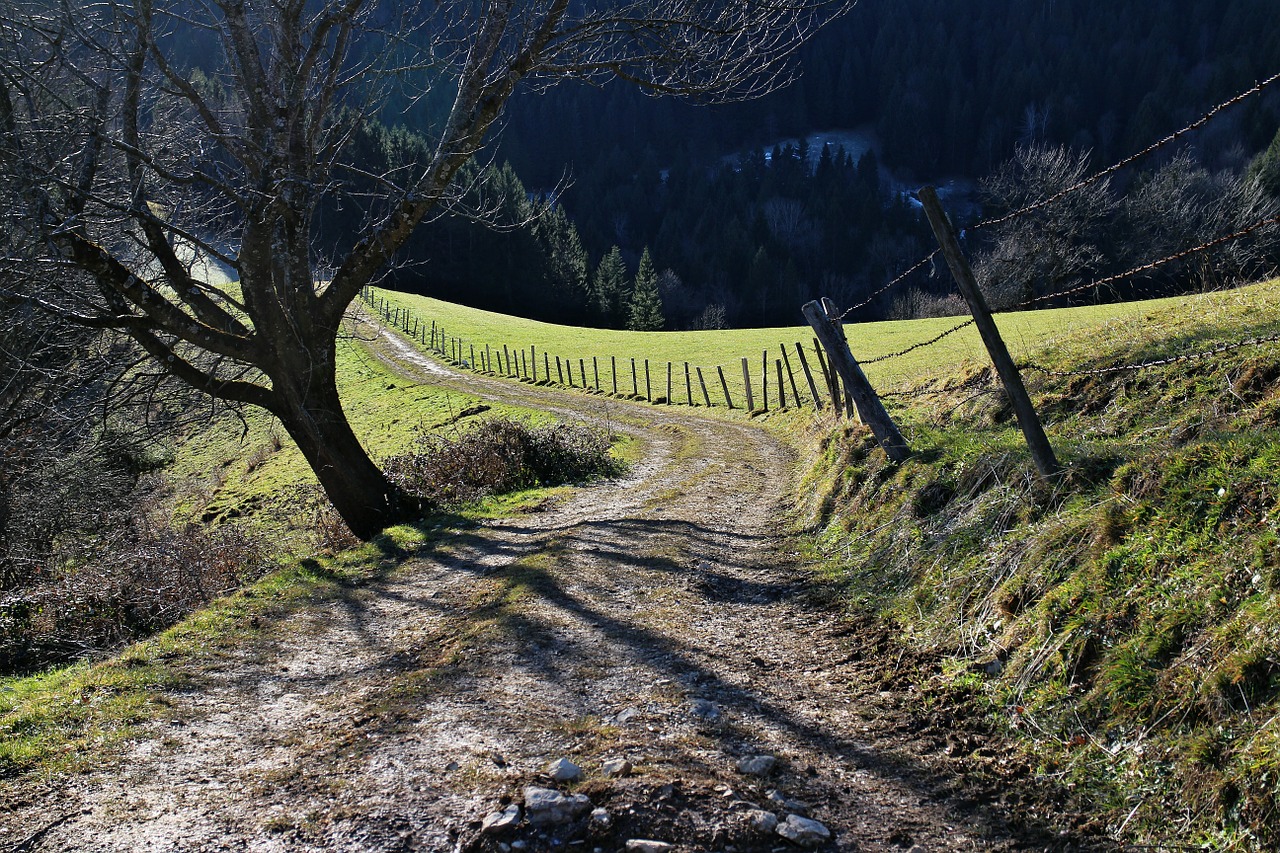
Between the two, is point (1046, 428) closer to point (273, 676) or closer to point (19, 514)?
point (273, 676)

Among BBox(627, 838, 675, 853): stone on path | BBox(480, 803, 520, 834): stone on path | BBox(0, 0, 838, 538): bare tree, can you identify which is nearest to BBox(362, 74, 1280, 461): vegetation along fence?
BBox(627, 838, 675, 853): stone on path

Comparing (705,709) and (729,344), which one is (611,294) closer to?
(729,344)

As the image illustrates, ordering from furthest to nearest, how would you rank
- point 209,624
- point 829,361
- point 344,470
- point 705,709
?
point 829,361
point 344,470
point 209,624
point 705,709

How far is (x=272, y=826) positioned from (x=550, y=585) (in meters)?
3.61

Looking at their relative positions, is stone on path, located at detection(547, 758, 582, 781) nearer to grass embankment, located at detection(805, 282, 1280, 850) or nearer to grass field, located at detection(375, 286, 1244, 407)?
grass embankment, located at detection(805, 282, 1280, 850)

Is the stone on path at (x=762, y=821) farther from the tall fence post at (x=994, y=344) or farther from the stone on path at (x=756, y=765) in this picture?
the tall fence post at (x=994, y=344)

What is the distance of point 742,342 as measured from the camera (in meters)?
41.6

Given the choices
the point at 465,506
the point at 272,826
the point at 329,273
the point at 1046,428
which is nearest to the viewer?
the point at 272,826

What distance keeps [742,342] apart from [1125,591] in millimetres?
38208

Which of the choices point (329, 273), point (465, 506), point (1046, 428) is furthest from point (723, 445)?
point (1046, 428)

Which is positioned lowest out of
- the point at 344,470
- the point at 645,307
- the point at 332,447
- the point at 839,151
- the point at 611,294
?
the point at 344,470

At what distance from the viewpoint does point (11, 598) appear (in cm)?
831

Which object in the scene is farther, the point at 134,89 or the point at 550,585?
the point at 134,89

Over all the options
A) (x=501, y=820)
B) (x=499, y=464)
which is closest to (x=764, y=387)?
(x=499, y=464)
